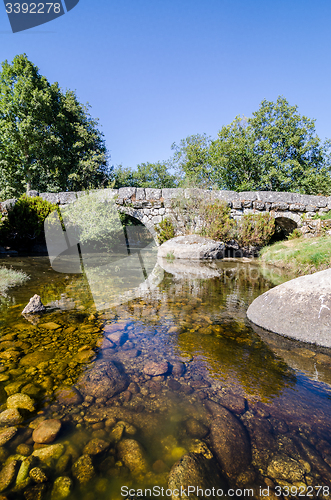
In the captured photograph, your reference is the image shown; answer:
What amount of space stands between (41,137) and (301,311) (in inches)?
841

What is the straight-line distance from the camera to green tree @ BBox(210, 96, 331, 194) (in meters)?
20.5

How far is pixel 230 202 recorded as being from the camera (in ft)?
40.8

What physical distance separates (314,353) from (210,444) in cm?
178

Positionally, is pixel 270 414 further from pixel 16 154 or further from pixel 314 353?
pixel 16 154

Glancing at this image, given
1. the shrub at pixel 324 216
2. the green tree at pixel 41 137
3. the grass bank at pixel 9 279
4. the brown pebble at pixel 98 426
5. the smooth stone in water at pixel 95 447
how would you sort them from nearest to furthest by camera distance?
the smooth stone in water at pixel 95 447 → the brown pebble at pixel 98 426 → the grass bank at pixel 9 279 → the shrub at pixel 324 216 → the green tree at pixel 41 137

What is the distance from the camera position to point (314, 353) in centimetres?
268

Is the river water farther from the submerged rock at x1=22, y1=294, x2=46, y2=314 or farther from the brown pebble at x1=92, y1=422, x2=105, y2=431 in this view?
the submerged rock at x1=22, y1=294, x2=46, y2=314

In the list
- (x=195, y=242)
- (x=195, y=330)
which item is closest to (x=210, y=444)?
(x=195, y=330)

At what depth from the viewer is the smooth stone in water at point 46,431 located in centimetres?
151

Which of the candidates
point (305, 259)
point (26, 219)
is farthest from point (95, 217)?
point (305, 259)

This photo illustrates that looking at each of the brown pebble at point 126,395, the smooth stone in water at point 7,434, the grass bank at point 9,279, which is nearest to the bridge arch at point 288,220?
the grass bank at point 9,279

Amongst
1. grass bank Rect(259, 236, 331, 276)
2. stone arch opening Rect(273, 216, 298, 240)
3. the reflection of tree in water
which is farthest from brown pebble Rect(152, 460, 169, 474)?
stone arch opening Rect(273, 216, 298, 240)

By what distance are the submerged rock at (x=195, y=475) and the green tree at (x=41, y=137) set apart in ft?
60.5

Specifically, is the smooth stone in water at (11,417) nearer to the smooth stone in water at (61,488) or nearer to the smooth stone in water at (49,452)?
the smooth stone in water at (49,452)
